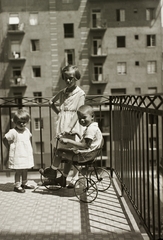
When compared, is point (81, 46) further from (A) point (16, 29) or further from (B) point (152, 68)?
(B) point (152, 68)

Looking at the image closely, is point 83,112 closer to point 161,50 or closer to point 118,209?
point 118,209

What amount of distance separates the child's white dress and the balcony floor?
1.21ft

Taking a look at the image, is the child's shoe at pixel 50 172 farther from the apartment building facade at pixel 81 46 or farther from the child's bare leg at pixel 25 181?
the apartment building facade at pixel 81 46

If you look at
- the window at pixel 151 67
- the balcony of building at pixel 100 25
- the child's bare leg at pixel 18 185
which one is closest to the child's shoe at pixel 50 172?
the child's bare leg at pixel 18 185

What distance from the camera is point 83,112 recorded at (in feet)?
11.5

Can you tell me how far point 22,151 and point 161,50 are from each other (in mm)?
28127

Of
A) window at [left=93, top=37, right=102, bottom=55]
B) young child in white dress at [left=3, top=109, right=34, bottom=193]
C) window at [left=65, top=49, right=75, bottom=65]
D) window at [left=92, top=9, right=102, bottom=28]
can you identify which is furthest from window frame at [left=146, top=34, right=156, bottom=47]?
young child in white dress at [left=3, top=109, right=34, bottom=193]

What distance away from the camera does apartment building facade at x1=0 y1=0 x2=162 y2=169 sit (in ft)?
95.9

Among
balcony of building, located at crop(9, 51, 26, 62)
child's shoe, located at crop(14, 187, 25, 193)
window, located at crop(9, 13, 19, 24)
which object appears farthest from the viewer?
balcony of building, located at crop(9, 51, 26, 62)

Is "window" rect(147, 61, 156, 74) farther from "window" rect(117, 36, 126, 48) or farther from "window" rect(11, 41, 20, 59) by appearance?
"window" rect(11, 41, 20, 59)

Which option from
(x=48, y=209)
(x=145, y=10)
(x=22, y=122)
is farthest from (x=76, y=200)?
(x=145, y=10)

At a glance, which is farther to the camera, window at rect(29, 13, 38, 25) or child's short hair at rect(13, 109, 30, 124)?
window at rect(29, 13, 38, 25)

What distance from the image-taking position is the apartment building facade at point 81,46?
95.9 feet

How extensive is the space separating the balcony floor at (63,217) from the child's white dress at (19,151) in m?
0.37
